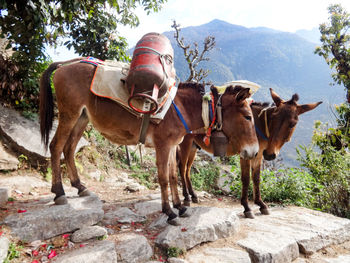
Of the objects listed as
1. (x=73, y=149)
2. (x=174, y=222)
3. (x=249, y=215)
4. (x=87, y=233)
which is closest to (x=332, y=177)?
(x=249, y=215)

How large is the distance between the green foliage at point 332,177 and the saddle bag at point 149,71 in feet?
15.8

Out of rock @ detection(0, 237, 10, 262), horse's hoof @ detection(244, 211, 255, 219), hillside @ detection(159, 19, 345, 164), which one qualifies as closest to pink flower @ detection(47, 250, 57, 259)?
rock @ detection(0, 237, 10, 262)

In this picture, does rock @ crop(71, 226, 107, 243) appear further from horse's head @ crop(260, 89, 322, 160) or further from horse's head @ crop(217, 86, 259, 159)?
horse's head @ crop(260, 89, 322, 160)

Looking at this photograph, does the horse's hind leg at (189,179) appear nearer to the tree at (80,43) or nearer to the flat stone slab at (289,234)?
the flat stone slab at (289,234)

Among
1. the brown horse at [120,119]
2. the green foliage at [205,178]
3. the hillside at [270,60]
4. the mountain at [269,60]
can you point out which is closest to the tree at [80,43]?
the brown horse at [120,119]

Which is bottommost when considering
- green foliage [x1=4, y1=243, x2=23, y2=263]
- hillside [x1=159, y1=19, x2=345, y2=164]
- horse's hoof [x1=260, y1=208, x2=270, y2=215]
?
horse's hoof [x1=260, y1=208, x2=270, y2=215]

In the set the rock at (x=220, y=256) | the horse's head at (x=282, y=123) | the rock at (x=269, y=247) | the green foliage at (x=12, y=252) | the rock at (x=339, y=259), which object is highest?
the horse's head at (x=282, y=123)

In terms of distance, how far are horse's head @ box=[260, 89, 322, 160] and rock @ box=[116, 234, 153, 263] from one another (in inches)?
118

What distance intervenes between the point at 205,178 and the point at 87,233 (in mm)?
5368

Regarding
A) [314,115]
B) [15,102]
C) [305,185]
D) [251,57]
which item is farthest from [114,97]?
[251,57]

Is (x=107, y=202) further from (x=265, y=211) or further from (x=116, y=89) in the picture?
(x=265, y=211)

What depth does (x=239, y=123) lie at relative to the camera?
11.1 feet

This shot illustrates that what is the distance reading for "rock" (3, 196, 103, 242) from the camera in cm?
262

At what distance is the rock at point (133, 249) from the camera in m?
2.57
